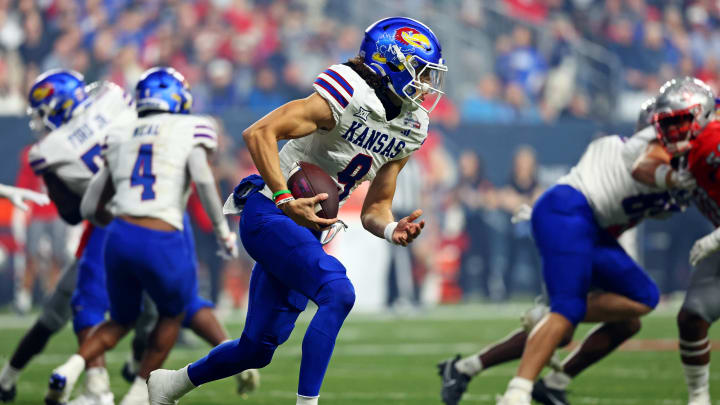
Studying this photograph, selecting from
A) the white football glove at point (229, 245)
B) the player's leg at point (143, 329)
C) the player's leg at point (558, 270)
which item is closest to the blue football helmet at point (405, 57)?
the player's leg at point (558, 270)

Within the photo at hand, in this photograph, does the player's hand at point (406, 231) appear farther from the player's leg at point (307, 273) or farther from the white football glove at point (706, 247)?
the white football glove at point (706, 247)

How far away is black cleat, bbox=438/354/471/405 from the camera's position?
523 cm

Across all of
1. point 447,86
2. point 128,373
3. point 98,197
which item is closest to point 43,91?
point 98,197

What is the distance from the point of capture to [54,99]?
5.86 m

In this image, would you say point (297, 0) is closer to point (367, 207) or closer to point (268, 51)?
point (268, 51)

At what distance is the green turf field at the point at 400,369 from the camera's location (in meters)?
5.77

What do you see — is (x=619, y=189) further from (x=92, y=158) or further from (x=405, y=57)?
(x=92, y=158)

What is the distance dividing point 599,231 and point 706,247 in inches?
24.8

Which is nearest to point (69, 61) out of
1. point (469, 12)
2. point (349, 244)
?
point (349, 244)

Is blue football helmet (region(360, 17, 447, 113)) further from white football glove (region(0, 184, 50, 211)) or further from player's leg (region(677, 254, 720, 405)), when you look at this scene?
white football glove (region(0, 184, 50, 211))

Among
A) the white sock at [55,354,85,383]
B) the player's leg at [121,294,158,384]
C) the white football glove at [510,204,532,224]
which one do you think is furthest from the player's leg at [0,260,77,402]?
the white football glove at [510,204,532,224]

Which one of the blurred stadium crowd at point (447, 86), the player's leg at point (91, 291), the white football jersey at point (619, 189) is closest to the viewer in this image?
the white football jersey at point (619, 189)

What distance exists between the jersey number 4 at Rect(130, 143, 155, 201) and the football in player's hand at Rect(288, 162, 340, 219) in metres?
1.30

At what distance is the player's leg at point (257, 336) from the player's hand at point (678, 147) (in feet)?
6.23
